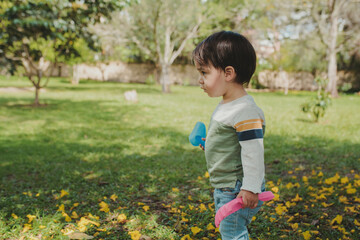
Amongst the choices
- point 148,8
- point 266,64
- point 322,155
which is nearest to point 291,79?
point 266,64

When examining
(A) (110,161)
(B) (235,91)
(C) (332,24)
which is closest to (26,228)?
(B) (235,91)

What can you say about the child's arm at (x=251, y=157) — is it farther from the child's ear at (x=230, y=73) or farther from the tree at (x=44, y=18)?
the tree at (x=44, y=18)

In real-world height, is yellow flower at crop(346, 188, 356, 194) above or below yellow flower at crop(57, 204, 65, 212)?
above

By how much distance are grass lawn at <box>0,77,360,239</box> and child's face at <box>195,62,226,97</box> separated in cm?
136

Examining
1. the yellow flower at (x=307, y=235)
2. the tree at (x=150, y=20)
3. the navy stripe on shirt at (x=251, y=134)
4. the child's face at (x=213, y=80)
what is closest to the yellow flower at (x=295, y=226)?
the yellow flower at (x=307, y=235)

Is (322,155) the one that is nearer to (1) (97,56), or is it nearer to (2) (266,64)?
(2) (266,64)

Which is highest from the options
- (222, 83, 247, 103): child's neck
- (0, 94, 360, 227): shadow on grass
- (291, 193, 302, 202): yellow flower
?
(222, 83, 247, 103): child's neck

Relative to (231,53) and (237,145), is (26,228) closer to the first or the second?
(237,145)

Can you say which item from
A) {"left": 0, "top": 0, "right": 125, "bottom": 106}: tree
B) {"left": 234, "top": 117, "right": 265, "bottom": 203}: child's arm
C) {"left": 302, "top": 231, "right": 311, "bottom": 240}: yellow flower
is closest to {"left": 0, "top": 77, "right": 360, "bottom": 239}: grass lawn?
{"left": 302, "top": 231, "right": 311, "bottom": 240}: yellow flower

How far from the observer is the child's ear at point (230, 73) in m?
1.83

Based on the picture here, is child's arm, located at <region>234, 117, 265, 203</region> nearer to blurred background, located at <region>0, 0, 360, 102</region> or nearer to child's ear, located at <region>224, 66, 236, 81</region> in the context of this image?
child's ear, located at <region>224, 66, 236, 81</region>

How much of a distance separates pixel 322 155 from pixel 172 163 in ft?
9.51

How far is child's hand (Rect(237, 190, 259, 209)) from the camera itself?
1734mm

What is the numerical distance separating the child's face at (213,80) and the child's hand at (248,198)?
0.59 metres
